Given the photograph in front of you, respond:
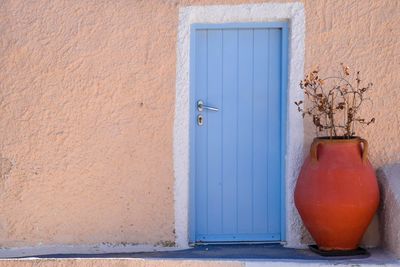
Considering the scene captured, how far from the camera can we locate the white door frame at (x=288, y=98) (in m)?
5.39

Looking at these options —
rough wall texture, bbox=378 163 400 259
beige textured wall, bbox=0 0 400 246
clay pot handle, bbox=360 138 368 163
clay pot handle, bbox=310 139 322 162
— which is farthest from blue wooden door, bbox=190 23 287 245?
rough wall texture, bbox=378 163 400 259

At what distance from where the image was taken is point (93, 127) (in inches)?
215

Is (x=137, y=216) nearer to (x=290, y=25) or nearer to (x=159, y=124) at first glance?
(x=159, y=124)

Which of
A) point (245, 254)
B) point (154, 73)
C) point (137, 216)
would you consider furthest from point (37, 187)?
point (245, 254)

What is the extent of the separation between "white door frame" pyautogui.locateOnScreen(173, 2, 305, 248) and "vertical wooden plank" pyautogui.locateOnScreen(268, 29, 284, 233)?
14 cm

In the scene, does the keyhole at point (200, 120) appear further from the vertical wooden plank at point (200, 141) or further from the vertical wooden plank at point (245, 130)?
the vertical wooden plank at point (245, 130)

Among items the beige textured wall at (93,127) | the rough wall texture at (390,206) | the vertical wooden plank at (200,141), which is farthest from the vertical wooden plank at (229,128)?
the rough wall texture at (390,206)

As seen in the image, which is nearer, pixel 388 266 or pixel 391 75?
pixel 388 266

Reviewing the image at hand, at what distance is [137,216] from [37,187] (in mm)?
849

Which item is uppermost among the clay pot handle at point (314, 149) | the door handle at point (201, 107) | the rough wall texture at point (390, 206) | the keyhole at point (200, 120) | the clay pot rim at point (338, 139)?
the door handle at point (201, 107)

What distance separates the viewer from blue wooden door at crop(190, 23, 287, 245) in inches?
218

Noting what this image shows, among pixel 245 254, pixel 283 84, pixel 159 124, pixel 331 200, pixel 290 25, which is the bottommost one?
pixel 245 254

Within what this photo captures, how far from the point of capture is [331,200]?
4914 millimetres

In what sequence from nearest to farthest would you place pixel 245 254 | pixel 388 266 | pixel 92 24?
pixel 388 266 < pixel 245 254 < pixel 92 24
